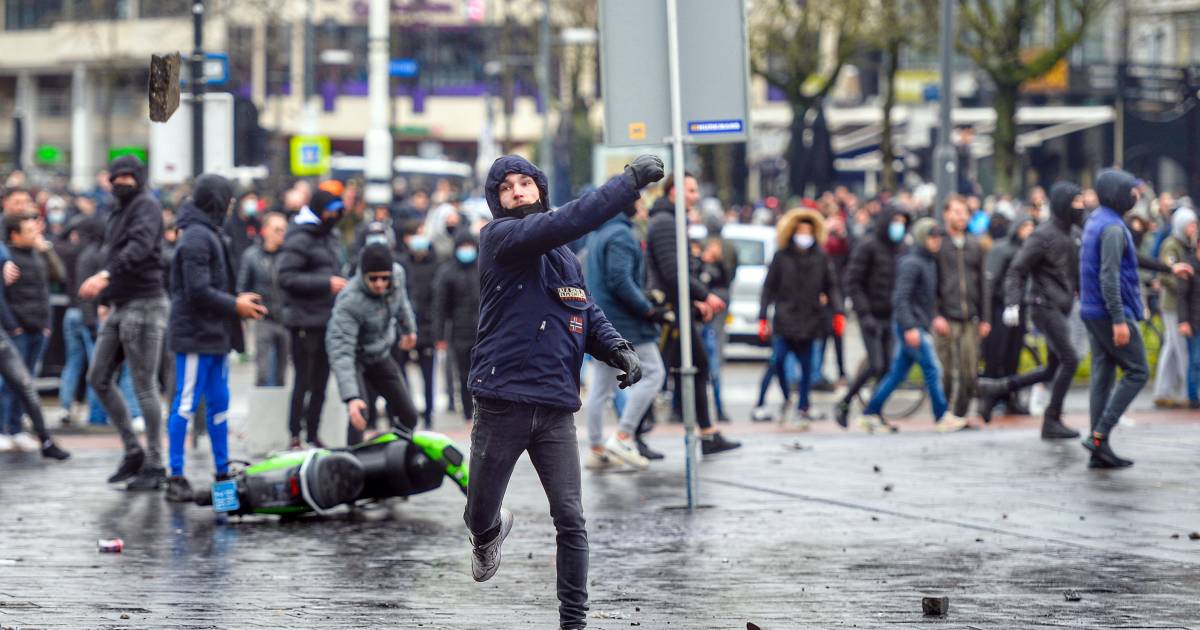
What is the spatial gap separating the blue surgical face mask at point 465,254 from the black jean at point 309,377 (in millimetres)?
2890

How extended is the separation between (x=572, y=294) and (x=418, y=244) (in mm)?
10150

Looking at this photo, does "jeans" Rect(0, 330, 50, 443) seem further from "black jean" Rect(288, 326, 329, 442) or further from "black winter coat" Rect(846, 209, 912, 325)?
"black winter coat" Rect(846, 209, 912, 325)

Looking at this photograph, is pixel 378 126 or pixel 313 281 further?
pixel 378 126

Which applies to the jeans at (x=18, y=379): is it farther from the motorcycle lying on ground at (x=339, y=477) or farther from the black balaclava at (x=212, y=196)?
the motorcycle lying on ground at (x=339, y=477)

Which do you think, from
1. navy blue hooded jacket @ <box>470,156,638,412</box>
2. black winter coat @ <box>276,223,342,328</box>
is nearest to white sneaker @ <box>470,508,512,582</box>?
navy blue hooded jacket @ <box>470,156,638,412</box>

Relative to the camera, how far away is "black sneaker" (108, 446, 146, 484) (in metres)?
11.9

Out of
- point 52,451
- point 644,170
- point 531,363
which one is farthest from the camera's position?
point 52,451

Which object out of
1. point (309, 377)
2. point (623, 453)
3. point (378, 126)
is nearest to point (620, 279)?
point (623, 453)

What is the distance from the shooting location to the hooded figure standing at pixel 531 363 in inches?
274

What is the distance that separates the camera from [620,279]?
12.1 meters

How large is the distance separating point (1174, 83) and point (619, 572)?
20.4 meters

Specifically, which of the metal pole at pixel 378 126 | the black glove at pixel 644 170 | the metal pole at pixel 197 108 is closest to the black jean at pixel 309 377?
the metal pole at pixel 197 108

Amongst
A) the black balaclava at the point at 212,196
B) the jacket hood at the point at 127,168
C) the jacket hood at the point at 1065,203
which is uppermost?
the jacket hood at the point at 127,168

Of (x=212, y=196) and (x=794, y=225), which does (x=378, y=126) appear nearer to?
(x=794, y=225)
